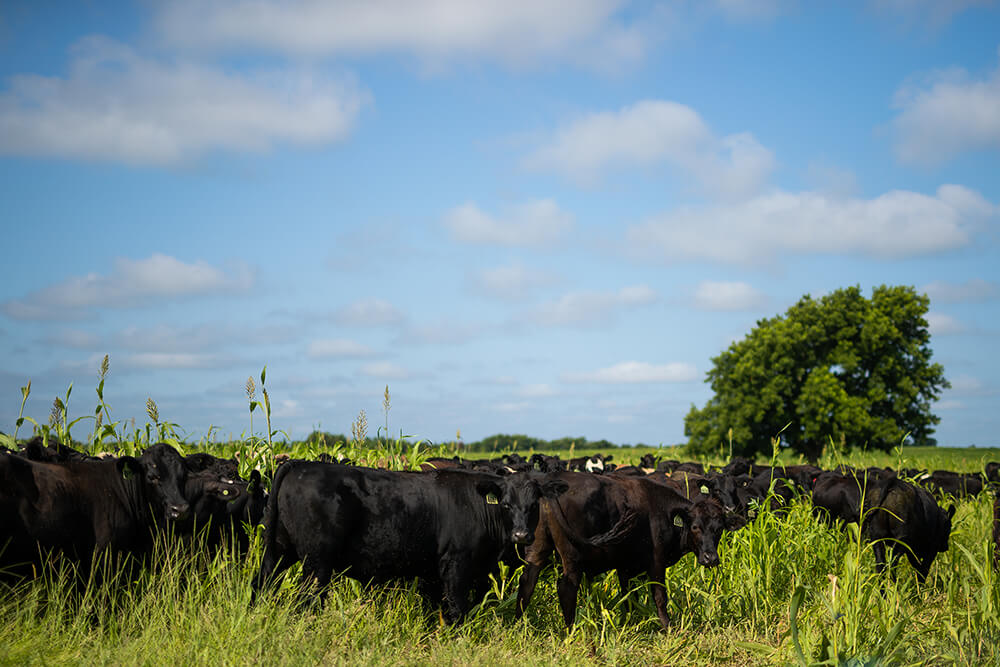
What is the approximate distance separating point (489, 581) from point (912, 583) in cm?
627

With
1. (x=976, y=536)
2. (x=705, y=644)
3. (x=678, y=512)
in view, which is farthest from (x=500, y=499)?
(x=976, y=536)

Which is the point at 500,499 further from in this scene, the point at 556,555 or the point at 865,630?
the point at 865,630

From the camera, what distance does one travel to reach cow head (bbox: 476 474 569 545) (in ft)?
23.1

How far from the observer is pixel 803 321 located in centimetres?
4862

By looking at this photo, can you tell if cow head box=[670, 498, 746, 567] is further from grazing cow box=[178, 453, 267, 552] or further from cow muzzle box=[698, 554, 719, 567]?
grazing cow box=[178, 453, 267, 552]

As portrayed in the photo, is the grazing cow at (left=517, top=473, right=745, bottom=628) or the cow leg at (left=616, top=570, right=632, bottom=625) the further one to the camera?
the cow leg at (left=616, top=570, right=632, bottom=625)

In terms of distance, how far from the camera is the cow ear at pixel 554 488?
24.2 ft

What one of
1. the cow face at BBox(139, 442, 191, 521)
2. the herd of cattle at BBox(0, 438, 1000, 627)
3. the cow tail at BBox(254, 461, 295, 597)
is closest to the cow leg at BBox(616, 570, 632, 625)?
the herd of cattle at BBox(0, 438, 1000, 627)

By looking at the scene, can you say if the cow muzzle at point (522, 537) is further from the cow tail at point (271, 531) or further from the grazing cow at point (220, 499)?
the grazing cow at point (220, 499)

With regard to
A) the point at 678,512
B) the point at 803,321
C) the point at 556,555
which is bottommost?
the point at 556,555

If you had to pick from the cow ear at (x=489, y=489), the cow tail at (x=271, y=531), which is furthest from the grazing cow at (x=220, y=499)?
the cow ear at (x=489, y=489)

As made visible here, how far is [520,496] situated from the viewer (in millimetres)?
7164

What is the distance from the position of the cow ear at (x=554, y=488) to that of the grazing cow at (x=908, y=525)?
510cm

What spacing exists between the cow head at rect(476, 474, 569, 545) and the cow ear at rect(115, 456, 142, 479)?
10.7 ft
